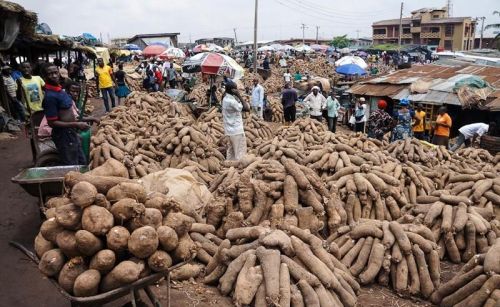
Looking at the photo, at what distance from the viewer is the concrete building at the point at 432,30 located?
6694cm

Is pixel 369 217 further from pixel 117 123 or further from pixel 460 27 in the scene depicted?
pixel 460 27

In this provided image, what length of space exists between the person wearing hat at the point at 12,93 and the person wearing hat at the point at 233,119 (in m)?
8.05

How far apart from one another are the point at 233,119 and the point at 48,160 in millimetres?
3892

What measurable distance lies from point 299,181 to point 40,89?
28.1 feet

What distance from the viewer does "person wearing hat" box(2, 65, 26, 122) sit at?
1310cm

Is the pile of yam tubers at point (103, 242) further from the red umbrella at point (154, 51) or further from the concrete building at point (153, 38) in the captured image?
the concrete building at point (153, 38)

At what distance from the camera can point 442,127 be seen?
40.6ft

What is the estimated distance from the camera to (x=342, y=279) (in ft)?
16.3

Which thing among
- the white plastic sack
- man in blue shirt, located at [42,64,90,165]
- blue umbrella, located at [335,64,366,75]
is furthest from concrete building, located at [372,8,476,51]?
man in blue shirt, located at [42,64,90,165]

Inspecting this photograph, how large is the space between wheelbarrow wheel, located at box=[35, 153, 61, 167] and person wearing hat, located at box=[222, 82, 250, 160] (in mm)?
3581

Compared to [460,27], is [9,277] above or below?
below

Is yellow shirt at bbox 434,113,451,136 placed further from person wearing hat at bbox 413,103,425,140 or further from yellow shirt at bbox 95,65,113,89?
yellow shirt at bbox 95,65,113,89

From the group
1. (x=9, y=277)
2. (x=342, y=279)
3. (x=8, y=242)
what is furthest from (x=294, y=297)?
(x=8, y=242)

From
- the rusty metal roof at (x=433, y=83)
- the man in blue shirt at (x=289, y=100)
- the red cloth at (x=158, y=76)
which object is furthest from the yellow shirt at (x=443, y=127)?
the red cloth at (x=158, y=76)
